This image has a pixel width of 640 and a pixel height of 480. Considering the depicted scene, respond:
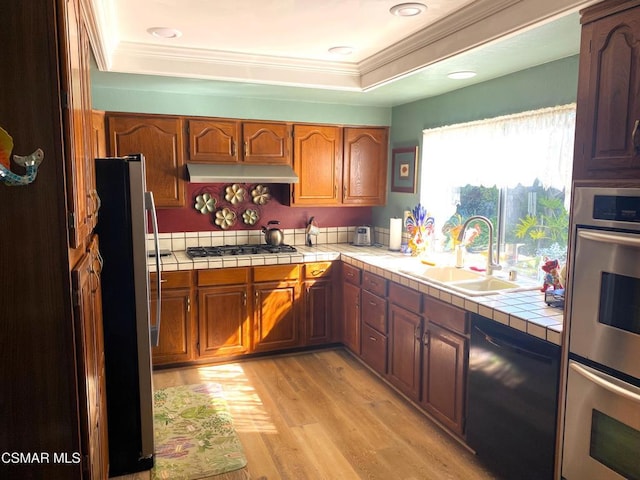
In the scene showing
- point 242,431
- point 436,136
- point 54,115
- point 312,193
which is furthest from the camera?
point 312,193

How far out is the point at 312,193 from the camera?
4594mm

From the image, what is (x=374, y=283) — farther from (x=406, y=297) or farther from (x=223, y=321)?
(x=223, y=321)

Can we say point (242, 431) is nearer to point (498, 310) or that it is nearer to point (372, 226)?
point (498, 310)

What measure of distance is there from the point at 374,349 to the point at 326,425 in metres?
0.88

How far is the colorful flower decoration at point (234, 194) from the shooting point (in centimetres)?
452

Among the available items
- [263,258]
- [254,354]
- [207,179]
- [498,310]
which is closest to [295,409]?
[254,354]

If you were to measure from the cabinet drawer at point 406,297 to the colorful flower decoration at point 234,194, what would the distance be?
1750mm

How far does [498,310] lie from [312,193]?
2.45m

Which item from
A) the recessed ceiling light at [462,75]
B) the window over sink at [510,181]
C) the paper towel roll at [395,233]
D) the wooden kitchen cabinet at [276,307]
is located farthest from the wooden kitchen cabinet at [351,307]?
the recessed ceiling light at [462,75]

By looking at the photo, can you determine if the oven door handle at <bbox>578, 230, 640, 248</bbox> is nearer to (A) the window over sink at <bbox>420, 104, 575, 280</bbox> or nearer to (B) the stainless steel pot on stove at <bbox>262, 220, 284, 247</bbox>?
(A) the window over sink at <bbox>420, 104, 575, 280</bbox>

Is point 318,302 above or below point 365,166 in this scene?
below

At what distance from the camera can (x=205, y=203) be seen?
4.47 m

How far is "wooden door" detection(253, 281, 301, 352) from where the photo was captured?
4.20 meters

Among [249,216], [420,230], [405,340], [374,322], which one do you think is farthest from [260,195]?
[405,340]
